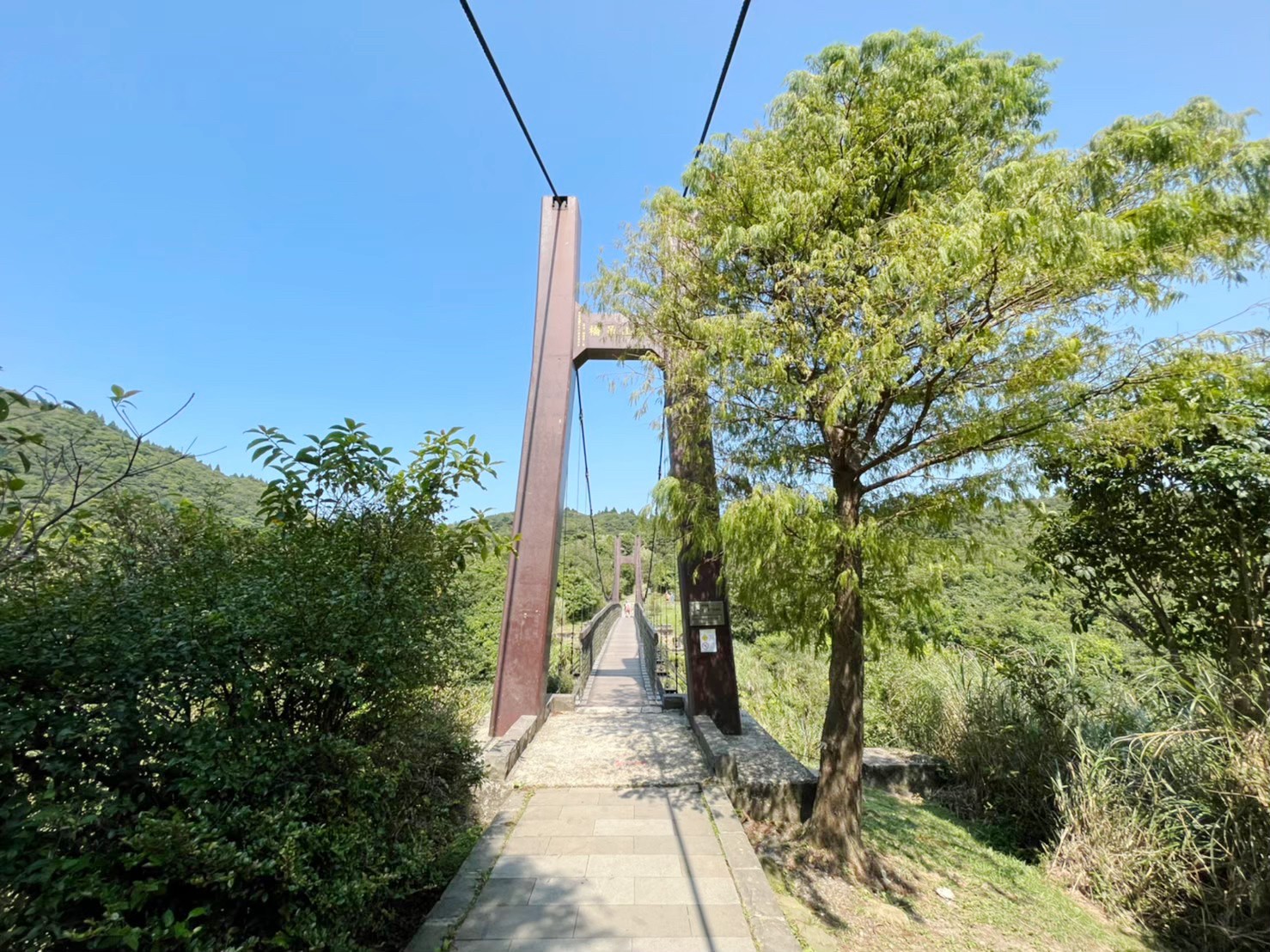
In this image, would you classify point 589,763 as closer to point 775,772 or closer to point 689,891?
point 775,772

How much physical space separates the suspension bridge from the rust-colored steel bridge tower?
0.02m

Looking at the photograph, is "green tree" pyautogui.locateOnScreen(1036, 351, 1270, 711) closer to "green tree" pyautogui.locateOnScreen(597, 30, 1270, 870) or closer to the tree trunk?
"green tree" pyautogui.locateOnScreen(597, 30, 1270, 870)

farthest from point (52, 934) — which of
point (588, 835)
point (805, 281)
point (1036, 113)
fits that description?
point (1036, 113)

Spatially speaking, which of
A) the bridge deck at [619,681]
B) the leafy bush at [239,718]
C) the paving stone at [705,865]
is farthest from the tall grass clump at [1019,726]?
the bridge deck at [619,681]

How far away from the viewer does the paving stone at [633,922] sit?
2154 mm

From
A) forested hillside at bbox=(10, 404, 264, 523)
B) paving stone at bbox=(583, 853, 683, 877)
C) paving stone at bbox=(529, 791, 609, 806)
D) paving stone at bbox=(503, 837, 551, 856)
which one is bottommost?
paving stone at bbox=(583, 853, 683, 877)

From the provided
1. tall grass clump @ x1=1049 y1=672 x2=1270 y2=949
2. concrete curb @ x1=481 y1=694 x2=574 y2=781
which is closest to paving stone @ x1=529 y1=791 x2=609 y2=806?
concrete curb @ x1=481 y1=694 x2=574 y2=781

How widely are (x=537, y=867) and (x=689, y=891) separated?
2.43ft

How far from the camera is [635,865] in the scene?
2.69 metres

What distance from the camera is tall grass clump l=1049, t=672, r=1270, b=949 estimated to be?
246 centimetres

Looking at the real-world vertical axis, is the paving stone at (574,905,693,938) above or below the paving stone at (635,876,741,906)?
below

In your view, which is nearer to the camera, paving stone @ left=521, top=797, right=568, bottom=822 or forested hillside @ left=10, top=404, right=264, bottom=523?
forested hillside @ left=10, top=404, right=264, bottom=523

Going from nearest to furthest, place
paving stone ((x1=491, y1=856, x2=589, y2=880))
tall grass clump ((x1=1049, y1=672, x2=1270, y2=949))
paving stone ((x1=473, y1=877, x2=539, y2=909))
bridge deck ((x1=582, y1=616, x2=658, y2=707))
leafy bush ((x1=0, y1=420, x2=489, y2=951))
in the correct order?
leafy bush ((x1=0, y1=420, x2=489, y2=951)) → paving stone ((x1=473, y1=877, x2=539, y2=909)) → tall grass clump ((x1=1049, y1=672, x2=1270, y2=949)) → paving stone ((x1=491, y1=856, x2=589, y2=880)) → bridge deck ((x1=582, y1=616, x2=658, y2=707))

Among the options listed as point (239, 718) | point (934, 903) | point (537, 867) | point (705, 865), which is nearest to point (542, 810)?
point (537, 867)
